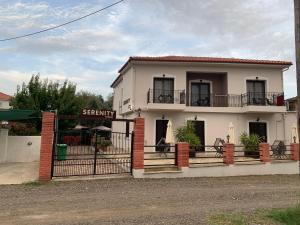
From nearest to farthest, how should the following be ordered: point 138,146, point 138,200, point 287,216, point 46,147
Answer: point 287,216 → point 138,200 → point 46,147 → point 138,146

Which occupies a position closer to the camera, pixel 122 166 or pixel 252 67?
pixel 122 166

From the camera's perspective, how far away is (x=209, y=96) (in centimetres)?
2123

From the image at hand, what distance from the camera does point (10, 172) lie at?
13172mm

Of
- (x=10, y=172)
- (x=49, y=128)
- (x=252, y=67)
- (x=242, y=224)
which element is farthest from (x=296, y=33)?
(x=252, y=67)

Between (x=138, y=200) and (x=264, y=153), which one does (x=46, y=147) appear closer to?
(x=138, y=200)

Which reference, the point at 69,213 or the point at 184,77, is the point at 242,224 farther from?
the point at 184,77

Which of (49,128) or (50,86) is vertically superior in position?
(50,86)

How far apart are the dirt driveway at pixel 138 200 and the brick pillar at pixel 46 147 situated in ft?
2.40

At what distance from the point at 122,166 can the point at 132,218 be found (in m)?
6.80

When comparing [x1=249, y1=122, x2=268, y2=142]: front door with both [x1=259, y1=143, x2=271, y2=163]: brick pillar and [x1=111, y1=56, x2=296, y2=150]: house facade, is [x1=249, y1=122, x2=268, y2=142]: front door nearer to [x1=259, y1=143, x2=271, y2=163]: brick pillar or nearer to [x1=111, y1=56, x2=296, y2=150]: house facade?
[x1=111, y1=56, x2=296, y2=150]: house facade

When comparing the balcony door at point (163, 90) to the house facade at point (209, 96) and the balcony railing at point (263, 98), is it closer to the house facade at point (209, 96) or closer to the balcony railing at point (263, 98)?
the house facade at point (209, 96)

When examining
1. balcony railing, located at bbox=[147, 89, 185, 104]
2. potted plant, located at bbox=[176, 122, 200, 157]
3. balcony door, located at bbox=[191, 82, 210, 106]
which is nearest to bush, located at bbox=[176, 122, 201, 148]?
potted plant, located at bbox=[176, 122, 200, 157]

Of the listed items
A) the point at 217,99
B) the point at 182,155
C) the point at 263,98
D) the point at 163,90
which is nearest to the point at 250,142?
the point at 263,98

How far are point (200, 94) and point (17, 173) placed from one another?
12.3 m
